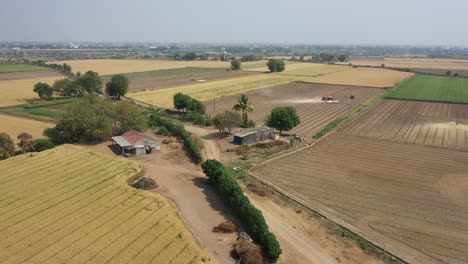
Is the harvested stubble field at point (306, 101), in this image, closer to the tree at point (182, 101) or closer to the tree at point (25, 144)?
the tree at point (182, 101)

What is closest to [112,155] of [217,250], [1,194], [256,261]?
[1,194]

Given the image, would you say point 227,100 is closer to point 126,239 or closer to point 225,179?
point 225,179

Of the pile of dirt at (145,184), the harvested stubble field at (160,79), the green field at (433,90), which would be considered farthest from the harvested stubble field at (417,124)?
the harvested stubble field at (160,79)

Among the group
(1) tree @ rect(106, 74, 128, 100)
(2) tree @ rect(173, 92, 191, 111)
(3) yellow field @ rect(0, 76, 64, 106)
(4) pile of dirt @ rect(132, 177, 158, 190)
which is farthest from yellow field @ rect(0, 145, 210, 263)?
(3) yellow field @ rect(0, 76, 64, 106)

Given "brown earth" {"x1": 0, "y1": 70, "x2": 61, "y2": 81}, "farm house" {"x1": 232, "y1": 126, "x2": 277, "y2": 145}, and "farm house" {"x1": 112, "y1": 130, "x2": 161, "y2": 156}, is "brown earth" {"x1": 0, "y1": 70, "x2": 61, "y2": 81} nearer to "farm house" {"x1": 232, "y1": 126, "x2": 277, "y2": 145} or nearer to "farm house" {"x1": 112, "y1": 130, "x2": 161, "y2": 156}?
"farm house" {"x1": 112, "y1": 130, "x2": 161, "y2": 156}

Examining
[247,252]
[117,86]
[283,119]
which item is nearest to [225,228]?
[247,252]

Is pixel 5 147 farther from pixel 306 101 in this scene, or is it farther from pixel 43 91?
pixel 306 101
